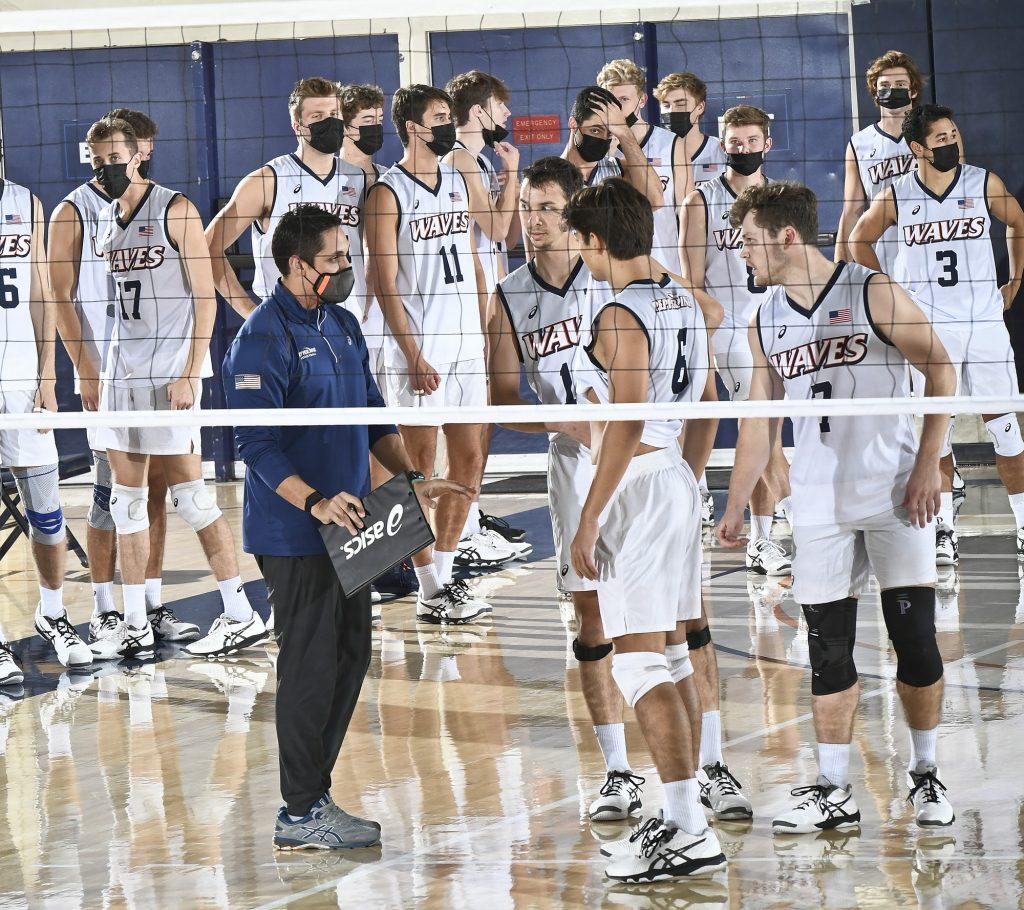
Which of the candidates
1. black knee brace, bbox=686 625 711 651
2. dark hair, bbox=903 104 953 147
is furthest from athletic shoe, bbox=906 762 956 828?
dark hair, bbox=903 104 953 147

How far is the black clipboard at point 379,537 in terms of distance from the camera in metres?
4.31

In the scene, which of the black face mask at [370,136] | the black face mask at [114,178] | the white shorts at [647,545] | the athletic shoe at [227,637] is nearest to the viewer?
the white shorts at [647,545]

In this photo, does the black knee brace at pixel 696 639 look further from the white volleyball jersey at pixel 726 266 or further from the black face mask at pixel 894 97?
the black face mask at pixel 894 97

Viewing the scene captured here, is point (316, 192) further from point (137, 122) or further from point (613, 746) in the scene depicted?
point (613, 746)

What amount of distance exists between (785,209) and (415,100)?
336 centimetres

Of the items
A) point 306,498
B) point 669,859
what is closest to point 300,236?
point 306,498

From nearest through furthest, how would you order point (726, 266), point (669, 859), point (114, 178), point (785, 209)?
point (669, 859)
point (785, 209)
point (114, 178)
point (726, 266)

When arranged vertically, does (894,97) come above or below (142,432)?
above

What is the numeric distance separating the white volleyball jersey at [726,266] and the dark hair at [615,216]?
381 cm

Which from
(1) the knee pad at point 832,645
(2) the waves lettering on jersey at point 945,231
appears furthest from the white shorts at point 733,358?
(1) the knee pad at point 832,645

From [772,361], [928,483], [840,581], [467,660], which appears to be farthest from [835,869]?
[467,660]

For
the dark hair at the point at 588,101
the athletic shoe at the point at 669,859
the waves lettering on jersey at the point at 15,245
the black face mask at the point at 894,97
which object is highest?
the black face mask at the point at 894,97

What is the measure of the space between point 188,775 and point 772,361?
2.51 metres

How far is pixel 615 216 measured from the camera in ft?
13.8
